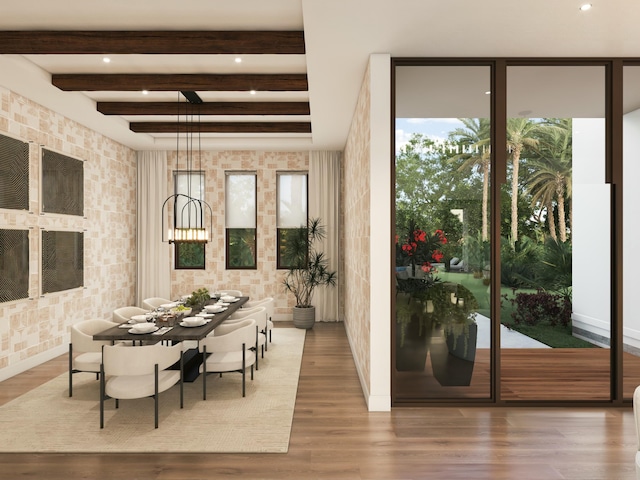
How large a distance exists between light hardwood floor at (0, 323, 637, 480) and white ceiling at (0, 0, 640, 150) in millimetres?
3166

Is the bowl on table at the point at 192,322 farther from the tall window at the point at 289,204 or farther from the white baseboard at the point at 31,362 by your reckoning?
the tall window at the point at 289,204

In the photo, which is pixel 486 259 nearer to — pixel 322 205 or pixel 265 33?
pixel 265 33

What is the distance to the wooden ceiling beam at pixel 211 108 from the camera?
5.99 meters

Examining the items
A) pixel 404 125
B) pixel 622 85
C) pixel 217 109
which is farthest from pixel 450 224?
pixel 217 109

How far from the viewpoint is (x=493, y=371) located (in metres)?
4.08

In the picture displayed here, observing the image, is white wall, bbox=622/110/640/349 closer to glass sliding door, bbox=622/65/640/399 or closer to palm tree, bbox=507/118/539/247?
glass sliding door, bbox=622/65/640/399

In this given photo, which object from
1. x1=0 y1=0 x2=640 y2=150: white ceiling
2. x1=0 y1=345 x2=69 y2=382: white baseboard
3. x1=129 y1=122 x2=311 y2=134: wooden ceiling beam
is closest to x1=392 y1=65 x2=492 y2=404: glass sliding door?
x1=0 y1=0 x2=640 y2=150: white ceiling

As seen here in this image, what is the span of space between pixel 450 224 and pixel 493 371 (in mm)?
1414

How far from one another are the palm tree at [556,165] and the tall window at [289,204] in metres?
5.09

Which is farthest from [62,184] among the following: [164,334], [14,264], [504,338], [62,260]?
[504,338]

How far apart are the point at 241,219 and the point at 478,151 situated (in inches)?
212

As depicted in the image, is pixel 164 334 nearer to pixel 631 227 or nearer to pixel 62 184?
pixel 62 184

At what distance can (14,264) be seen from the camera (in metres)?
5.08

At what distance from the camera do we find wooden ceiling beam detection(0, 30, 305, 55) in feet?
12.8
